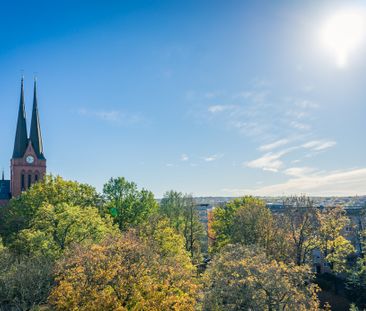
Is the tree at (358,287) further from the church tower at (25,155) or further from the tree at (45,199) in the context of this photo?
the church tower at (25,155)

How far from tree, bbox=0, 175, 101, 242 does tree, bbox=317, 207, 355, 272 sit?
30.7m

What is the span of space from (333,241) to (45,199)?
37.3 meters

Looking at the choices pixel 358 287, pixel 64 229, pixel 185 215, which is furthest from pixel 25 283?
pixel 185 215

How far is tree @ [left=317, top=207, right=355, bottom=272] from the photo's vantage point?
4666 centimetres

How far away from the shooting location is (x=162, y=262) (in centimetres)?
2573

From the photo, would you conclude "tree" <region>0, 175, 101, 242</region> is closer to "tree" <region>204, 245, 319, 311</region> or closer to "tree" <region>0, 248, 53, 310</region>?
"tree" <region>0, 248, 53, 310</region>

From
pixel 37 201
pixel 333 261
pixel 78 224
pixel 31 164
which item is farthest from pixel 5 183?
pixel 333 261

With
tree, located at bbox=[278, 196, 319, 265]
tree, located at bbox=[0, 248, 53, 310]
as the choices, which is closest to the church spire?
tree, located at bbox=[0, 248, 53, 310]

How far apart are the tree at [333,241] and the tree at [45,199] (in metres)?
30.7

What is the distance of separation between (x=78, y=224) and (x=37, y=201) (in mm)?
12802

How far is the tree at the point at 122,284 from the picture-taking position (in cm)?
2039

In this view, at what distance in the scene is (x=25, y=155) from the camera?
7019 cm

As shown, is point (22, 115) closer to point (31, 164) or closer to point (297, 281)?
point (31, 164)

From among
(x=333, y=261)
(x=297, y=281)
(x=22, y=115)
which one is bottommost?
(x=333, y=261)
